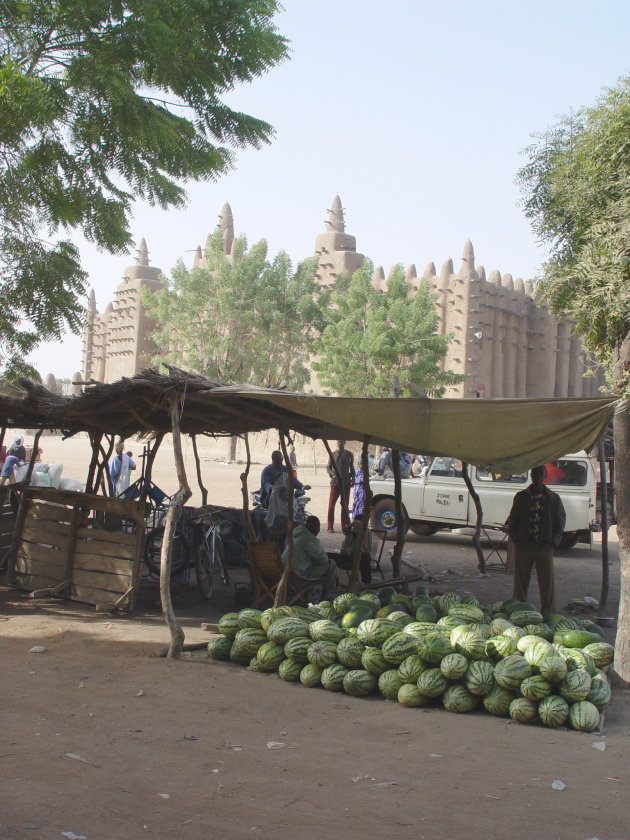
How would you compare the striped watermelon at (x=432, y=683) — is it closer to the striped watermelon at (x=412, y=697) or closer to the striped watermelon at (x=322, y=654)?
the striped watermelon at (x=412, y=697)

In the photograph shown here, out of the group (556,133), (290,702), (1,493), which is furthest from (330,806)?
(556,133)

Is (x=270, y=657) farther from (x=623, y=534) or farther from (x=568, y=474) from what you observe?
(x=568, y=474)

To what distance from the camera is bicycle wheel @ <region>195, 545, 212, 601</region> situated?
9.88 m

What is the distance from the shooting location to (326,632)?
6.48 meters

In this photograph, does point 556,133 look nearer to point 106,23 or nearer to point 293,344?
point 106,23

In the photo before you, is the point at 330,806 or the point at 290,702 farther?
the point at 290,702

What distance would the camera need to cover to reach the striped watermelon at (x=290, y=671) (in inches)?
251

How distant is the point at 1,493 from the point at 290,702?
248 inches

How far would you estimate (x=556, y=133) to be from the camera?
14.1 meters

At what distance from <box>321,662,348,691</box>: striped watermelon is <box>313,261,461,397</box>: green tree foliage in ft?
86.6

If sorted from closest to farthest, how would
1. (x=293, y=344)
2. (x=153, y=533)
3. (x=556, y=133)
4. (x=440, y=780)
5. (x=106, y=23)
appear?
(x=440, y=780)
(x=106, y=23)
(x=153, y=533)
(x=556, y=133)
(x=293, y=344)

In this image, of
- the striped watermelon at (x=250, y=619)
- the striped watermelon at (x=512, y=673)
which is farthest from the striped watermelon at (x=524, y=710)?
the striped watermelon at (x=250, y=619)

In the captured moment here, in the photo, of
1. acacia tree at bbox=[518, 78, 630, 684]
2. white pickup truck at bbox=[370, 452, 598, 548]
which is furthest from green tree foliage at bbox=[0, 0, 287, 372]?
white pickup truck at bbox=[370, 452, 598, 548]

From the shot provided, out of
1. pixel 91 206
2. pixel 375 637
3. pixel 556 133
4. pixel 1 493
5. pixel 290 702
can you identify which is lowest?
pixel 290 702
